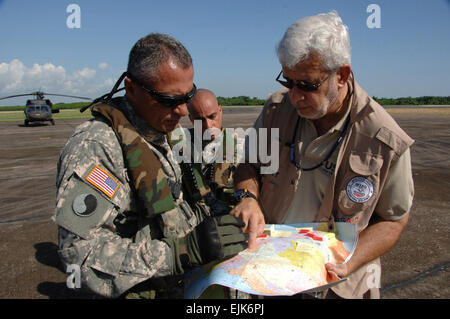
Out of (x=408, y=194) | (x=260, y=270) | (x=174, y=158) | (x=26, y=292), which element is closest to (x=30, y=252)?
(x=26, y=292)

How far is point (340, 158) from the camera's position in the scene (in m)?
2.14

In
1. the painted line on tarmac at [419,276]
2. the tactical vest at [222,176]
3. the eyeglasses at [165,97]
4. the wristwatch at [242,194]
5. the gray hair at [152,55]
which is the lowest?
the painted line on tarmac at [419,276]

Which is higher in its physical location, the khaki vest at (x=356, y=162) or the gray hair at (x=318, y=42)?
the gray hair at (x=318, y=42)

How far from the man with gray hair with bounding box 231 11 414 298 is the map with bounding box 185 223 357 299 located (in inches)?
3.2

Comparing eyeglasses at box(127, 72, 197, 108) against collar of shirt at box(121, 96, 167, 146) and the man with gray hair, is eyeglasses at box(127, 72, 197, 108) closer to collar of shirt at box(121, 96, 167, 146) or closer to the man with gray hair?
collar of shirt at box(121, 96, 167, 146)

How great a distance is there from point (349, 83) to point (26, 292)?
157 inches

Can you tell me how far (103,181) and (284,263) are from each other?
1071mm

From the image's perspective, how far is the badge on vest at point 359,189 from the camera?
202 cm

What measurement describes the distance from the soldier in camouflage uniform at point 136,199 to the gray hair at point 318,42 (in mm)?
654

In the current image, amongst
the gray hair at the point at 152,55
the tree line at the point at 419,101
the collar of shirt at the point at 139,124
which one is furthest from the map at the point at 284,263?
the tree line at the point at 419,101

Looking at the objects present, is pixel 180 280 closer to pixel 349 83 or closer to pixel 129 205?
pixel 129 205

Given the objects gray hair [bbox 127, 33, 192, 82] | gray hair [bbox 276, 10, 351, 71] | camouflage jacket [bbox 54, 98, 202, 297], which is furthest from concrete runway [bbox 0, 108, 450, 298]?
gray hair [bbox 127, 33, 192, 82]

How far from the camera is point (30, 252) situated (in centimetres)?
462

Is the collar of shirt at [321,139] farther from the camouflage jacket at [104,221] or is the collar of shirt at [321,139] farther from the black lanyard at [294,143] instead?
the camouflage jacket at [104,221]
